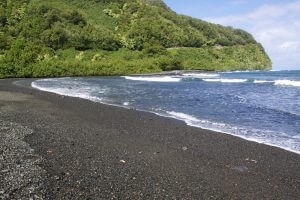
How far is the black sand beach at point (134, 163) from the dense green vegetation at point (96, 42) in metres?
47.7

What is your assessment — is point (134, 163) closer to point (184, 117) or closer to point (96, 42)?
point (184, 117)

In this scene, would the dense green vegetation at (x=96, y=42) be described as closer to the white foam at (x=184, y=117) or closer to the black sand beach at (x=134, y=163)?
the white foam at (x=184, y=117)

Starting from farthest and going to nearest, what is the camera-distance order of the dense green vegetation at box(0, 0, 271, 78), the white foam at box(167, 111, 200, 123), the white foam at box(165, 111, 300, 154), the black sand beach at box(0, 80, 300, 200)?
the dense green vegetation at box(0, 0, 271, 78) → the white foam at box(167, 111, 200, 123) → the white foam at box(165, 111, 300, 154) → the black sand beach at box(0, 80, 300, 200)

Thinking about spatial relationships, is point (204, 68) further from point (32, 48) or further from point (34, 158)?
point (34, 158)

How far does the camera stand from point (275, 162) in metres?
10.8

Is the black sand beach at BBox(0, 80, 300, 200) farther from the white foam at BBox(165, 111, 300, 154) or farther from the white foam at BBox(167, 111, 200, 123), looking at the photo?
the white foam at BBox(167, 111, 200, 123)

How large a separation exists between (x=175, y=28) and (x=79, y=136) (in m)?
130

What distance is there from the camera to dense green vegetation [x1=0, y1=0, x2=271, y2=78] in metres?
71.3

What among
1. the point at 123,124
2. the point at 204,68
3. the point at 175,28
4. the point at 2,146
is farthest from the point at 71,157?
the point at 175,28

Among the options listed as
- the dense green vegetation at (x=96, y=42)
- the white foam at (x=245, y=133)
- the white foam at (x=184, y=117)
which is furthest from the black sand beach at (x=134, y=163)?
the dense green vegetation at (x=96, y=42)

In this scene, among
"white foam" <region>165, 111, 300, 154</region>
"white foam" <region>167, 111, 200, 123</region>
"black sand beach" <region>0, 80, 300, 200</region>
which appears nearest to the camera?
"black sand beach" <region>0, 80, 300, 200</region>

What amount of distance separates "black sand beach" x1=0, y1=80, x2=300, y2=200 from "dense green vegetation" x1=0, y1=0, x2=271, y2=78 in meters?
47.7

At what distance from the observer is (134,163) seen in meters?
10.3

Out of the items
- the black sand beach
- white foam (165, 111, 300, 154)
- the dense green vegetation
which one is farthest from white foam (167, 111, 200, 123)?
the dense green vegetation
